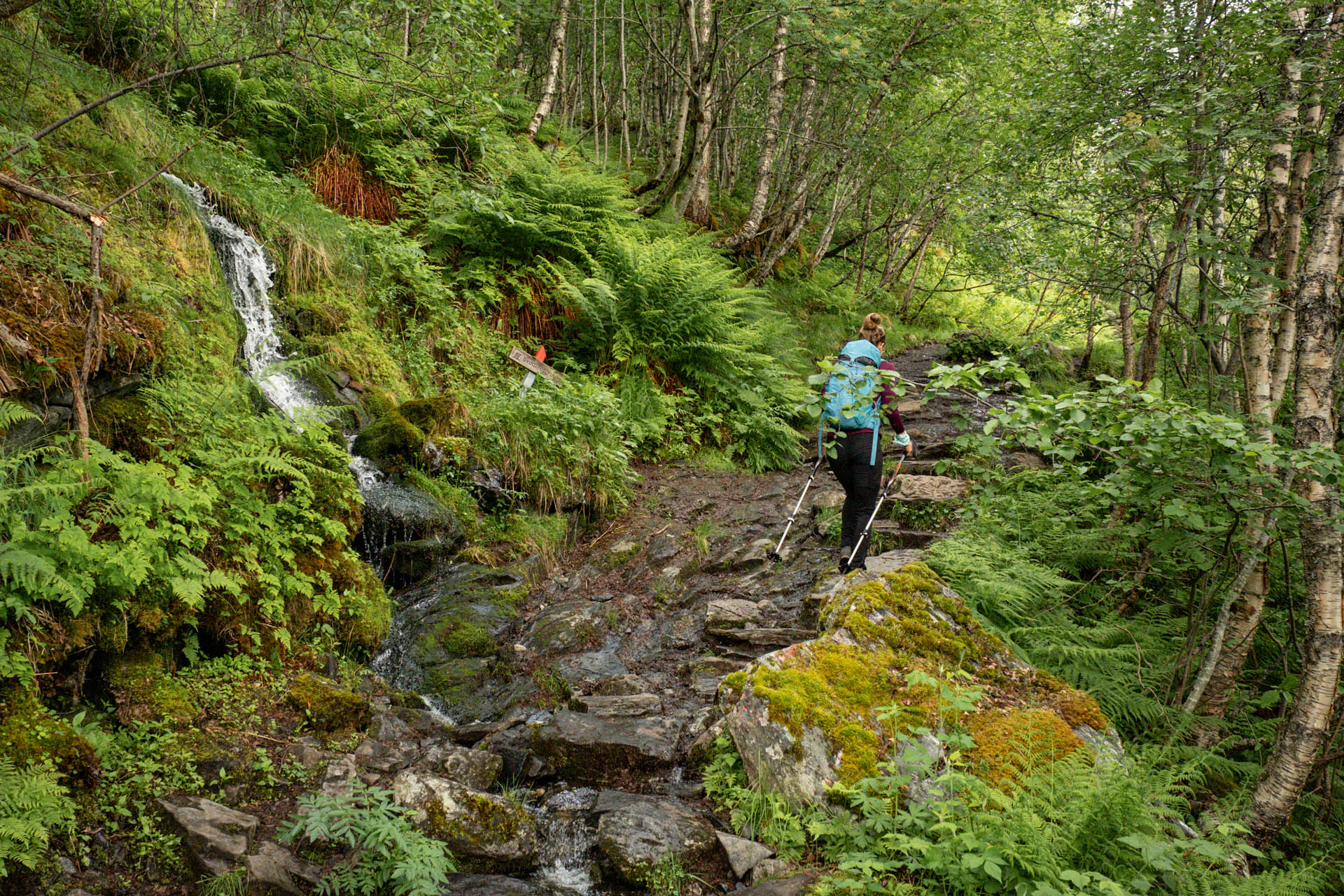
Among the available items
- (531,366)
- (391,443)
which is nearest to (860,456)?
(391,443)

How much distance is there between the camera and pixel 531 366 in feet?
29.7

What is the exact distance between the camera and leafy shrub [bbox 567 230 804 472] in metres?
9.70

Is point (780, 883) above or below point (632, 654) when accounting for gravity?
above

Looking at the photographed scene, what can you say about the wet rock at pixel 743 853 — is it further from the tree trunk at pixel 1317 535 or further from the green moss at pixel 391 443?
the green moss at pixel 391 443

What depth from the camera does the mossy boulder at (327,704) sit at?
4242mm

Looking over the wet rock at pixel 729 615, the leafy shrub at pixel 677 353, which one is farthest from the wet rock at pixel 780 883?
the leafy shrub at pixel 677 353

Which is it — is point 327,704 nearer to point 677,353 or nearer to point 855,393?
point 855,393

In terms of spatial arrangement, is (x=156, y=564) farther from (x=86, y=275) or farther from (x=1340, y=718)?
(x=1340, y=718)

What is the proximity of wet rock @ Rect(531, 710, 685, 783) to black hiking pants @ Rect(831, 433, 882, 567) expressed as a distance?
2.23 metres

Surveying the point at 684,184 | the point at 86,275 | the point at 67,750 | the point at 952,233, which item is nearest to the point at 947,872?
the point at 67,750

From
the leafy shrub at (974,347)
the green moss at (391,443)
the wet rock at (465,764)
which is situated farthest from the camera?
the leafy shrub at (974,347)

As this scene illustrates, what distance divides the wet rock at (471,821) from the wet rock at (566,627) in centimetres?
201

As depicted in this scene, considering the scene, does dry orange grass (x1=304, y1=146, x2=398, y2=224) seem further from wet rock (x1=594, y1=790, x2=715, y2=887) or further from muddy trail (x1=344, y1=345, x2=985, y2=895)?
wet rock (x1=594, y1=790, x2=715, y2=887)

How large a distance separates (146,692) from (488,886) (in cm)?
213
